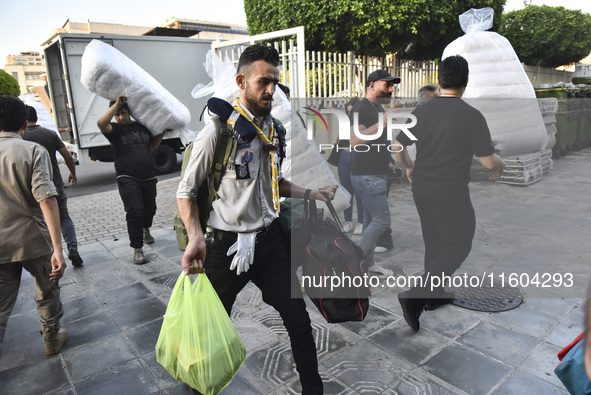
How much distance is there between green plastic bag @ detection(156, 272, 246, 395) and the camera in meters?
1.94

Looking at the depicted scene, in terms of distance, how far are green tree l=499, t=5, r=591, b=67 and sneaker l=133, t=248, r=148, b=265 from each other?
21573 millimetres

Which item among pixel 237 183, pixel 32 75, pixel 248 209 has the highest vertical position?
pixel 32 75

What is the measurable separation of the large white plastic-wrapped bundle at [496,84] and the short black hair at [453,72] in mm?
4019

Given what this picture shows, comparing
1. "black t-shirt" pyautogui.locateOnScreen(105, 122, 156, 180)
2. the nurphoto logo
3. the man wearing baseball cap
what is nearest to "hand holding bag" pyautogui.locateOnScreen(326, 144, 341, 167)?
the nurphoto logo

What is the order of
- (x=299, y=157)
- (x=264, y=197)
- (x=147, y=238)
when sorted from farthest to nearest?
(x=147, y=238) < (x=299, y=157) < (x=264, y=197)

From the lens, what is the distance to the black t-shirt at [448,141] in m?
2.90

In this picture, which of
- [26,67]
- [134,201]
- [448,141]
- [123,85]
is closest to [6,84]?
[123,85]

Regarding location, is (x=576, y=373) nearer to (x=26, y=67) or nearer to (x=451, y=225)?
(x=451, y=225)

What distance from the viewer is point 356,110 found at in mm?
3787

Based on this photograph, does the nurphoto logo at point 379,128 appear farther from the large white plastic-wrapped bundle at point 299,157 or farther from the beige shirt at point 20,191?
the beige shirt at point 20,191

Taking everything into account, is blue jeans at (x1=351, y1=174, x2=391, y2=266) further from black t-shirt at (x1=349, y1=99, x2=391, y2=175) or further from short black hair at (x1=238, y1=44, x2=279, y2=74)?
short black hair at (x1=238, y1=44, x2=279, y2=74)

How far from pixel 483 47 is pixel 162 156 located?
25.2 ft

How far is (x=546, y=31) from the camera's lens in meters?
20.9

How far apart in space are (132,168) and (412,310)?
10.6 feet
